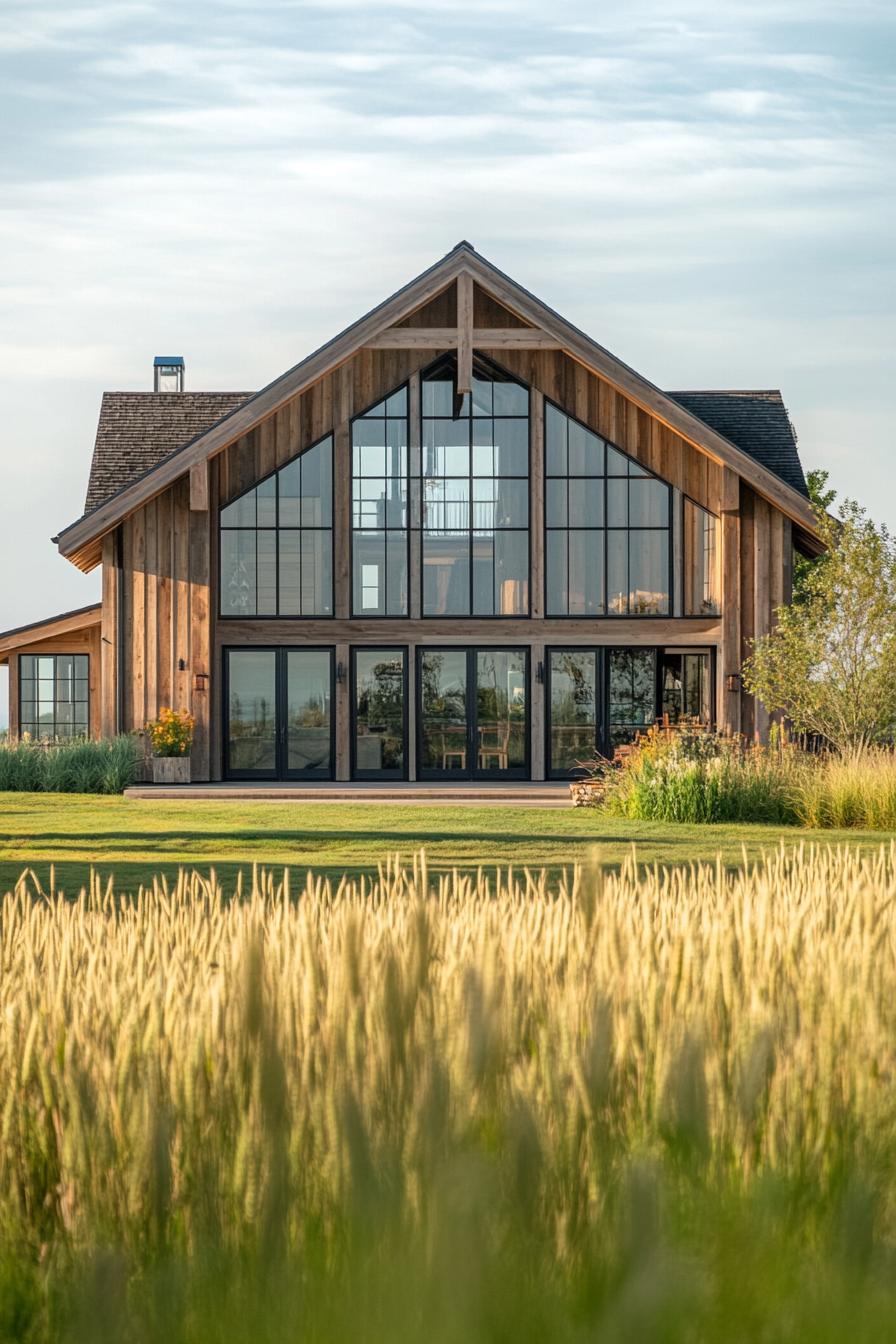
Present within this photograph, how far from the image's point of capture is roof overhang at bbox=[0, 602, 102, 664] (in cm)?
2700

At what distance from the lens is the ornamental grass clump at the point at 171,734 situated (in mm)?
23203

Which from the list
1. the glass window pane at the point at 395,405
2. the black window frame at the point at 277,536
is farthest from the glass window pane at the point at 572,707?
the glass window pane at the point at 395,405

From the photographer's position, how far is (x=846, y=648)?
2062 centimetres

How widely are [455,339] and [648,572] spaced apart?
4793 mm

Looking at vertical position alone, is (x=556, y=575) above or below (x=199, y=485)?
below

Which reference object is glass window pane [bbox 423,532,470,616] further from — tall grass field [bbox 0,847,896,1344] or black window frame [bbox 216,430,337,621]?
tall grass field [bbox 0,847,896,1344]

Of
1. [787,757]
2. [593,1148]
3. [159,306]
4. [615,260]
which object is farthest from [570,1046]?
[159,306]

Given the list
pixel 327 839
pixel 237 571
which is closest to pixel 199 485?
pixel 237 571

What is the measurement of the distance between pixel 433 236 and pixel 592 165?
1689 cm

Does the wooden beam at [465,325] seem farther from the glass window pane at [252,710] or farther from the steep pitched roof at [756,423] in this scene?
the glass window pane at [252,710]

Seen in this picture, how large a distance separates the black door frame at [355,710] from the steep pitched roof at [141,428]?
5079mm

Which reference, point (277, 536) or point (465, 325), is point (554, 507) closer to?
point (465, 325)

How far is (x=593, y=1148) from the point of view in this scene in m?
2.26

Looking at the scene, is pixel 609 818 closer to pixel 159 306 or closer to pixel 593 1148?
pixel 593 1148
